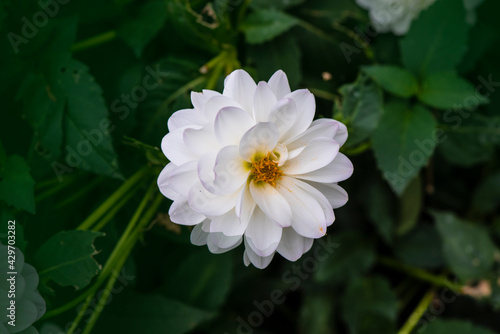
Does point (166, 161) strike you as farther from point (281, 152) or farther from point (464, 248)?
point (464, 248)

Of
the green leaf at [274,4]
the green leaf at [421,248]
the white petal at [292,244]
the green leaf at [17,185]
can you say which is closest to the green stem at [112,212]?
the green leaf at [17,185]

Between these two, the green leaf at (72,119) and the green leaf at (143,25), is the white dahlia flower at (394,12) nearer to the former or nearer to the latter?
the green leaf at (143,25)

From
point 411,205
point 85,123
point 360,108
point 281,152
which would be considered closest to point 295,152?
point 281,152

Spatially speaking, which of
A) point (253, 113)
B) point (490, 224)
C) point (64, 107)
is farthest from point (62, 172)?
point (490, 224)

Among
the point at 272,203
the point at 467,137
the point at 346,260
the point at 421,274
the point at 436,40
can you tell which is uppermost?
the point at 272,203

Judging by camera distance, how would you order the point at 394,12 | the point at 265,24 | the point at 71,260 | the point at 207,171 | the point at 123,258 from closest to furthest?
1. the point at 207,171
2. the point at 71,260
3. the point at 123,258
4. the point at 265,24
5. the point at 394,12

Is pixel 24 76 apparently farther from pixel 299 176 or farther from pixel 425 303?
pixel 425 303

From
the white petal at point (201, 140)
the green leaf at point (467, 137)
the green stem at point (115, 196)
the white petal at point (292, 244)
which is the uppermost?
the white petal at point (201, 140)
